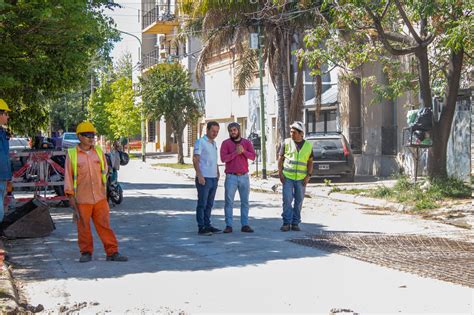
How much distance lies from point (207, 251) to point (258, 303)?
3597mm

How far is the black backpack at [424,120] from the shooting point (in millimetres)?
19766

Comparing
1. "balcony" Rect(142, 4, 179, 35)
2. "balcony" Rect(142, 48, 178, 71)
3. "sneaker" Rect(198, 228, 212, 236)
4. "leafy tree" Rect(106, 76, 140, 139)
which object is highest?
"balcony" Rect(142, 4, 179, 35)

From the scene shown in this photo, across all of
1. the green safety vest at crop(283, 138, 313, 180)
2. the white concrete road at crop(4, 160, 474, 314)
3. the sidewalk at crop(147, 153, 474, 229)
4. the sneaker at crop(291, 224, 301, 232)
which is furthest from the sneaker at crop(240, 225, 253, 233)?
the sidewalk at crop(147, 153, 474, 229)

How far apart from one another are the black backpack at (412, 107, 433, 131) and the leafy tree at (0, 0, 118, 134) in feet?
24.6

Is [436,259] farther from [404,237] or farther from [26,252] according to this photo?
[26,252]

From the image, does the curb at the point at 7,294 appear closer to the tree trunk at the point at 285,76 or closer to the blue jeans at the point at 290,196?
the blue jeans at the point at 290,196

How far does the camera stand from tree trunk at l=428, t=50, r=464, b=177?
19641mm

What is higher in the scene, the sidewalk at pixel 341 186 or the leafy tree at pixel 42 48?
the leafy tree at pixel 42 48

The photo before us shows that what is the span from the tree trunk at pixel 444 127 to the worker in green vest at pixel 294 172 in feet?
23.7

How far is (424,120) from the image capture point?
19.8m

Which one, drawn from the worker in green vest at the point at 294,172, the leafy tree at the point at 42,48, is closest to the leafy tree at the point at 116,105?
the leafy tree at the point at 42,48

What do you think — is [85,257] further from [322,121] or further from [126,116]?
[126,116]

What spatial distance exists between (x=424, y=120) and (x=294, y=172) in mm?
7302

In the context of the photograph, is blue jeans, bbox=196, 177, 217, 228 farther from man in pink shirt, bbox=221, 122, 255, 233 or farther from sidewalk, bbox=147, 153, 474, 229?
sidewalk, bbox=147, 153, 474, 229
